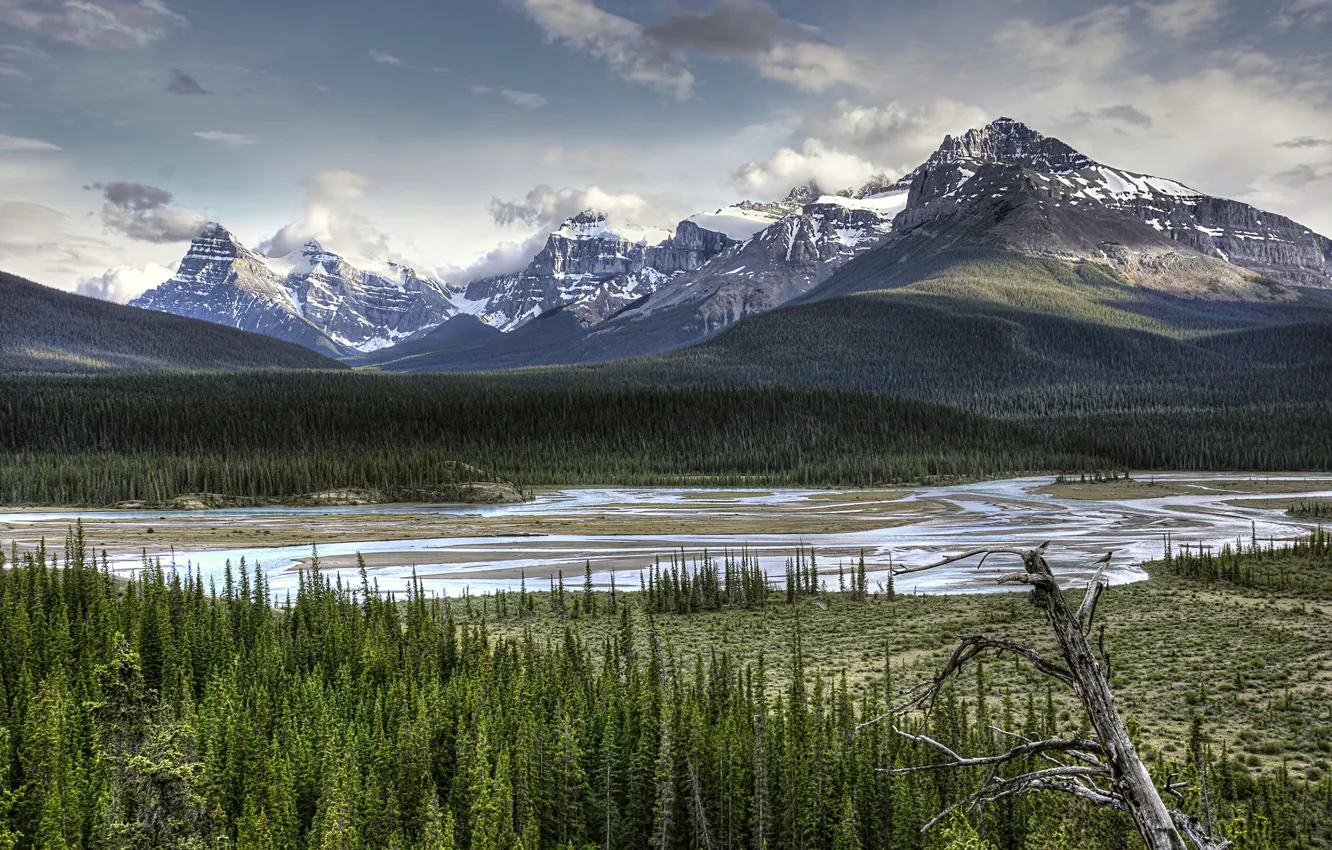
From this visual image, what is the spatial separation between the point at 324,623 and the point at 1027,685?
26.4m

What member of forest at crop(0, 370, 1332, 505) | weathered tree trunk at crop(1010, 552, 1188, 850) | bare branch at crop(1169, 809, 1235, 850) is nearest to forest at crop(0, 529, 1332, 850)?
bare branch at crop(1169, 809, 1235, 850)

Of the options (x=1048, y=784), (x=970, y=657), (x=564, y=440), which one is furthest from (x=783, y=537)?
(x=564, y=440)

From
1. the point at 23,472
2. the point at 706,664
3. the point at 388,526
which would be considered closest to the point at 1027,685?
the point at 706,664

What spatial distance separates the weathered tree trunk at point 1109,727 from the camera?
17.7 feet

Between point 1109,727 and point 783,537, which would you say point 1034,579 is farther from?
point 783,537

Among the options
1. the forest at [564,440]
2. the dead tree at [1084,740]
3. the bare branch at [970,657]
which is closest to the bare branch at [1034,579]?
the dead tree at [1084,740]

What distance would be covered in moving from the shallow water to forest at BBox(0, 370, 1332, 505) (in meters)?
17.0

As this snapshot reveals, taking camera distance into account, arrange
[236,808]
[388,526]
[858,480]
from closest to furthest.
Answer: [236,808] → [388,526] → [858,480]

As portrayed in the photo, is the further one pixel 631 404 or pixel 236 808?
pixel 631 404

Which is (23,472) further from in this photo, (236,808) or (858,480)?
(236,808)

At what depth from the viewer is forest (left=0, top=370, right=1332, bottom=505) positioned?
130 m

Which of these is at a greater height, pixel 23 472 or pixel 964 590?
pixel 23 472

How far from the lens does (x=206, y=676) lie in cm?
3188

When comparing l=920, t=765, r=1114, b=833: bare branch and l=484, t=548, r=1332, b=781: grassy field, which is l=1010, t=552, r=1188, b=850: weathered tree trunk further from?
l=484, t=548, r=1332, b=781: grassy field
